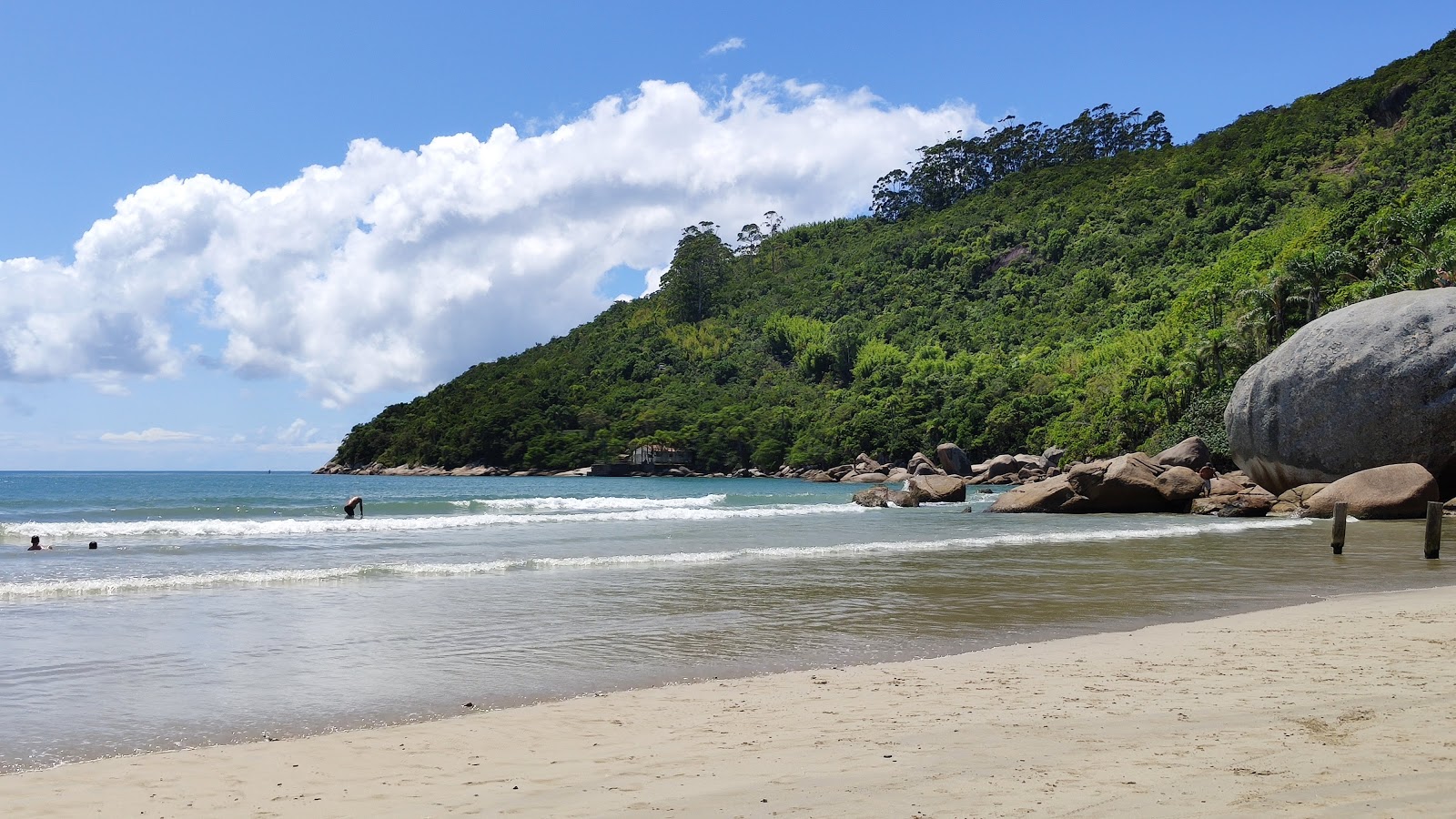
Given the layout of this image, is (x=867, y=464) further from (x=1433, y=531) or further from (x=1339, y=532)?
(x=1433, y=531)

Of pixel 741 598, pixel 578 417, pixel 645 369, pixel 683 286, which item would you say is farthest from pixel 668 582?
pixel 683 286

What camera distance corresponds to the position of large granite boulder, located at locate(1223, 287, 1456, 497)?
94.9 ft

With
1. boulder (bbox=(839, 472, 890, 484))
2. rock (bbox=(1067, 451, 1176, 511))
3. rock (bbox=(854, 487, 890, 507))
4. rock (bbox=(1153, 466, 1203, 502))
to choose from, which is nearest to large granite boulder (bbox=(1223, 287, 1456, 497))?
rock (bbox=(1153, 466, 1203, 502))

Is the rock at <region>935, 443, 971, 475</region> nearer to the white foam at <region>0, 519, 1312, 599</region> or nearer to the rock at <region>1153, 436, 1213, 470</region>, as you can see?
the rock at <region>1153, 436, 1213, 470</region>

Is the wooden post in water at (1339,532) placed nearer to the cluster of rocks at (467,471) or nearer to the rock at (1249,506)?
the rock at (1249,506)

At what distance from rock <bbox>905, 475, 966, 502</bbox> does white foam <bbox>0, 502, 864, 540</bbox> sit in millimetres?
4644

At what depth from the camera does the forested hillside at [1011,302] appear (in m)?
61.0

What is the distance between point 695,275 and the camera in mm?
143000

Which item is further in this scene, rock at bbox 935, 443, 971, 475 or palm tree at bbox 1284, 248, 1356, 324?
rock at bbox 935, 443, 971, 475

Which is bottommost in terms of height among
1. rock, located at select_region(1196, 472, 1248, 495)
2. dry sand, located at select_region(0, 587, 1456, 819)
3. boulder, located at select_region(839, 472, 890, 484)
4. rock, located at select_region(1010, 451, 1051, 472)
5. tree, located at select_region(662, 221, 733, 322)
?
boulder, located at select_region(839, 472, 890, 484)

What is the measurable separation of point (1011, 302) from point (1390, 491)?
7799 centimetres

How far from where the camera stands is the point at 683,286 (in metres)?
141

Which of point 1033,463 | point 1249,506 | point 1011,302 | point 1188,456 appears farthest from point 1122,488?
point 1011,302

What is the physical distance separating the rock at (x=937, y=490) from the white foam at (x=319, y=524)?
4644 millimetres
